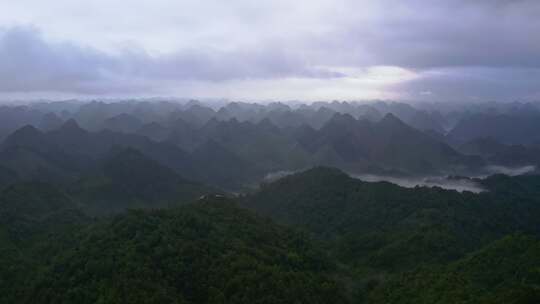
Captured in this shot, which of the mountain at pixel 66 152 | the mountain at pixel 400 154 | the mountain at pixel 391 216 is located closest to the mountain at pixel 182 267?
the mountain at pixel 391 216

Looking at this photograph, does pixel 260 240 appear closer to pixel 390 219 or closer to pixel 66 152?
pixel 390 219

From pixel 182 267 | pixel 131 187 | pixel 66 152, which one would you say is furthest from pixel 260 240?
pixel 66 152

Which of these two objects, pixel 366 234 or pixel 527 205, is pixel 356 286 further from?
pixel 527 205

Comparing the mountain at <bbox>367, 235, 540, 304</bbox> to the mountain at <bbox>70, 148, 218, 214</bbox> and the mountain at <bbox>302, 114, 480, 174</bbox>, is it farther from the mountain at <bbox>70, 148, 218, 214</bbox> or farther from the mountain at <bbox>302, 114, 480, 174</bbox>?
the mountain at <bbox>302, 114, 480, 174</bbox>

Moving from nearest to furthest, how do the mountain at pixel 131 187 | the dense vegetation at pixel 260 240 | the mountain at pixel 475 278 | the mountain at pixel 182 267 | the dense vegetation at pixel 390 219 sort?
1. the mountain at pixel 182 267
2. the mountain at pixel 475 278
3. the dense vegetation at pixel 260 240
4. the dense vegetation at pixel 390 219
5. the mountain at pixel 131 187

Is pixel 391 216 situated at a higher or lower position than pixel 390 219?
higher

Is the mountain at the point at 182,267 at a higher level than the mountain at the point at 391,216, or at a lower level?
higher

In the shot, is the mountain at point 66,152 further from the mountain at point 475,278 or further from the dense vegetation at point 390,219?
the mountain at point 475,278

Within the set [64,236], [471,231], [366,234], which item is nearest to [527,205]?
[471,231]

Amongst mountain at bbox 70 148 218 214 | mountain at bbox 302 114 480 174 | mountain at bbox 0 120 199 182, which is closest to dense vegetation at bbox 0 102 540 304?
mountain at bbox 70 148 218 214
